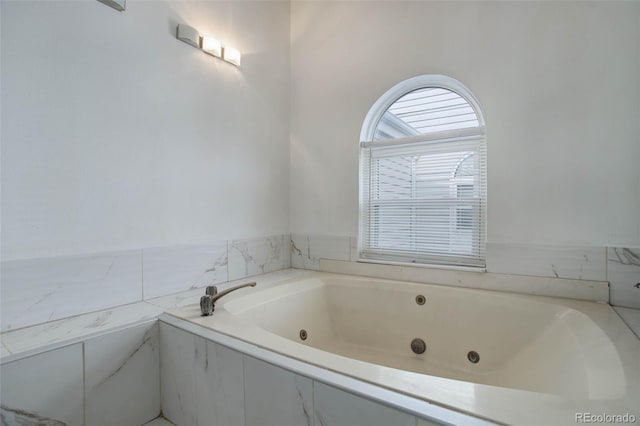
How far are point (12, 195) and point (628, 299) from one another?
2.66 metres

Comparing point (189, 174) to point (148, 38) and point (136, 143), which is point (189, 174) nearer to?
point (136, 143)

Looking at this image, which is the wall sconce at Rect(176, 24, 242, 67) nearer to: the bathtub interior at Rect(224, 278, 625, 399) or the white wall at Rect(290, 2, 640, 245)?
the white wall at Rect(290, 2, 640, 245)

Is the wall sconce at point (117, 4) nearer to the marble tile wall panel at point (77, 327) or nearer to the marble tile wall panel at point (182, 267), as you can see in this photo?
the marble tile wall panel at point (182, 267)

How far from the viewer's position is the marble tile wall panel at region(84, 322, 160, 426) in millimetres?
1157

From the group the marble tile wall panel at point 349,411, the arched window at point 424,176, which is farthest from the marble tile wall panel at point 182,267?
the marble tile wall panel at point 349,411

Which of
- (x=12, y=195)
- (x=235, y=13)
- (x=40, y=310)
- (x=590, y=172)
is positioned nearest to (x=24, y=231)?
(x=12, y=195)

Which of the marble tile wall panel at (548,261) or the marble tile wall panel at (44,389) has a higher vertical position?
the marble tile wall panel at (548,261)

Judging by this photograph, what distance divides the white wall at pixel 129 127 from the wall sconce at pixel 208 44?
4 cm

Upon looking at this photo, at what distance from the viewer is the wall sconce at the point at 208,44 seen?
5.66ft

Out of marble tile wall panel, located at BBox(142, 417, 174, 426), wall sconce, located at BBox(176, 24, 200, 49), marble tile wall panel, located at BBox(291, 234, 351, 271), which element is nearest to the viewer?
marble tile wall panel, located at BBox(142, 417, 174, 426)

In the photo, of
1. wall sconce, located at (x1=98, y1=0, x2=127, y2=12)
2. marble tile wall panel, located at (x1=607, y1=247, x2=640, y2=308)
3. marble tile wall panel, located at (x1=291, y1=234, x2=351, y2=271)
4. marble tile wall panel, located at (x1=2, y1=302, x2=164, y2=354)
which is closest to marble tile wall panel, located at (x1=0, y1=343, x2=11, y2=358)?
marble tile wall panel, located at (x1=2, y1=302, x2=164, y2=354)

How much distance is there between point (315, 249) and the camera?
2432 millimetres

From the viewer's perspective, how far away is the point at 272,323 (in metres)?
1.71

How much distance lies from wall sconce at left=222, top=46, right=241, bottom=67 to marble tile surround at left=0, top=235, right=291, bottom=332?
1.17 m
